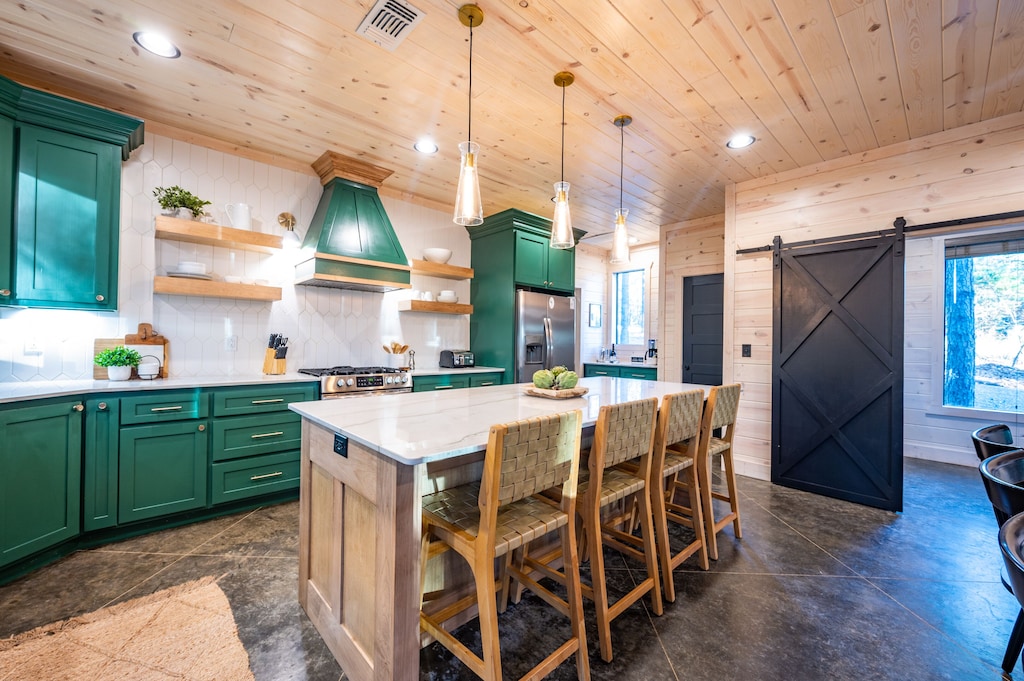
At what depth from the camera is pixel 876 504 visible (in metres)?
3.11

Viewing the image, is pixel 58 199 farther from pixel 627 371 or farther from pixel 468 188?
pixel 627 371

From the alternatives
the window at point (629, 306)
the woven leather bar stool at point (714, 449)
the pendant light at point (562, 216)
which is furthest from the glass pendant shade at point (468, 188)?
the window at point (629, 306)

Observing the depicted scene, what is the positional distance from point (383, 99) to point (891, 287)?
3.78 meters

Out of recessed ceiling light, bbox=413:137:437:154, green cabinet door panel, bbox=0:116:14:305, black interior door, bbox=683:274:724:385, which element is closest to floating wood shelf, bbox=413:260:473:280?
recessed ceiling light, bbox=413:137:437:154

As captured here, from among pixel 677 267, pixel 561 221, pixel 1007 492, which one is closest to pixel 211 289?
pixel 561 221

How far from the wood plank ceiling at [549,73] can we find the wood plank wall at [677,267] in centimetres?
Answer: 146

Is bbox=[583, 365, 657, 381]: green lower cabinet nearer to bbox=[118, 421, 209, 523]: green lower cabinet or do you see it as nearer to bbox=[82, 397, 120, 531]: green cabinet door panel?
bbox=[118, 421, 209, 523]: green lower cabinet

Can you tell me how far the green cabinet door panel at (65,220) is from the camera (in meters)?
2.32

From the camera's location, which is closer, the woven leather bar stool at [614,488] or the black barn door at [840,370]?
the woven leather bar stool at [614,488]

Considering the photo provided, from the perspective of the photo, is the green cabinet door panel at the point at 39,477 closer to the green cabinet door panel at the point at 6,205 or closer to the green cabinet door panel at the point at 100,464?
the green cabinet door panel at the point at 100,464

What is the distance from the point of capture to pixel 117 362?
8.63 feet

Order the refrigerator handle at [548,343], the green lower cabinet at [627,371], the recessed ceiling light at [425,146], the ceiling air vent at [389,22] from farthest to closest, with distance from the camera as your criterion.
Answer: the green lower cabinet at [627,371] → the refrigerator handle at [548,343] → the recessed ceiling light at [425,146] → the ceiling air vent at [389,22]

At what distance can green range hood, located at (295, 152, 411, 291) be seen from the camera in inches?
130

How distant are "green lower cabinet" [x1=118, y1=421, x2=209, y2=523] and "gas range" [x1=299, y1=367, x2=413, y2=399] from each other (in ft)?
2.56
